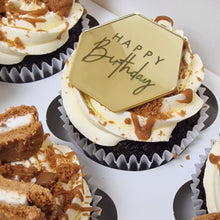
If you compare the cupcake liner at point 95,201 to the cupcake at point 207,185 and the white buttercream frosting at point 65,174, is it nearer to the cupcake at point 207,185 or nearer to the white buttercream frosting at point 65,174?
the white buttercream frosting at point 65,174

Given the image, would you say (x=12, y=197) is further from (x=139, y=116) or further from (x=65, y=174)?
(x=139, y=116)

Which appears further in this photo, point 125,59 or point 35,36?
point 35,36

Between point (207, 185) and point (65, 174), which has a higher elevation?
point (207, 185)

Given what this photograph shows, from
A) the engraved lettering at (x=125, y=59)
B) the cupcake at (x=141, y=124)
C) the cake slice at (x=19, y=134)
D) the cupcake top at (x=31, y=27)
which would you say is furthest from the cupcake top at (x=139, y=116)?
the cupcake top at (x=31, y=27)

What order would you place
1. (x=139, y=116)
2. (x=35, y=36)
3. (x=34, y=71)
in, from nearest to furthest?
(x=139, y=116) < (x=35, y=36) < (x=34, y=71)

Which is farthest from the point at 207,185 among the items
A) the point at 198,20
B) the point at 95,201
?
the point at 198,20
